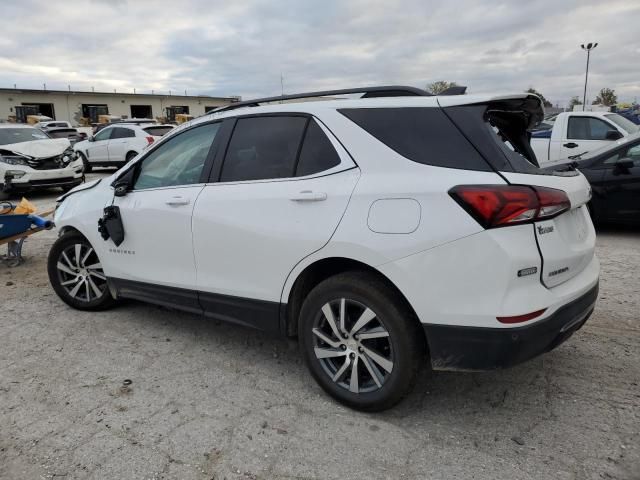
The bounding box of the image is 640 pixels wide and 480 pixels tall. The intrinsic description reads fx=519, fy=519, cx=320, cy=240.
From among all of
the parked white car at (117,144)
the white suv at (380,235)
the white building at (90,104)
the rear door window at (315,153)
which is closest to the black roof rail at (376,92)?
the white suv at (380,235)

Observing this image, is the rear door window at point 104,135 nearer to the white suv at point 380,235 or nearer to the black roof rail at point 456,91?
the white suv at point 380,235

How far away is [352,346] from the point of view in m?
2.90

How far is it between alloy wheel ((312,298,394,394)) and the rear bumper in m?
0.29

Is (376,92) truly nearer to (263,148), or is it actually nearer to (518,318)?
(263,148)

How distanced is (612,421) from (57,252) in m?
4.46

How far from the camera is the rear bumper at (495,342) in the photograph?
2459 millimetres

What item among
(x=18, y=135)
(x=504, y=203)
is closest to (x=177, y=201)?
(x=504, y=203)

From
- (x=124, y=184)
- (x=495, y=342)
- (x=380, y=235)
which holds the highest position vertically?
(x=124, y=184)

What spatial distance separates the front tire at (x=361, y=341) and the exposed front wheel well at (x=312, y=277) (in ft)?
0.17

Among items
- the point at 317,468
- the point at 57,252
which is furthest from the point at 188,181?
the point at 317,468

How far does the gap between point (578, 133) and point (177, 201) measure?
9238 millimetres

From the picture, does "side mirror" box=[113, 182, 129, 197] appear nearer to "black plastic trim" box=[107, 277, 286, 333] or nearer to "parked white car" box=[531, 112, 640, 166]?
"black plastic trim" box=[107, 277, 286, 333]

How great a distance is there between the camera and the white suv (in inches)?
97.3

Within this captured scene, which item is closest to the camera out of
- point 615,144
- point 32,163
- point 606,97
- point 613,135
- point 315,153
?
point 315,153
